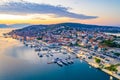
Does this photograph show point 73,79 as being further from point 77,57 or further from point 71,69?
point 77,57

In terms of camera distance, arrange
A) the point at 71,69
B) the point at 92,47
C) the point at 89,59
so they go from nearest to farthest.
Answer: the point at 71,69 → the point at 89,59 → the point at 92,47

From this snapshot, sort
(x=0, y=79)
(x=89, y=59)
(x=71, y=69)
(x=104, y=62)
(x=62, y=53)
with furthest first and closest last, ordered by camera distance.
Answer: (x=62, y=53)
(x=89, y=59)
(x=104, y=62)
(x=71, y=69)
(x=0, y=79)

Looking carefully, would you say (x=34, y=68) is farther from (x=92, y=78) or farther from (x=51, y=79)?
(x=92, y=78)

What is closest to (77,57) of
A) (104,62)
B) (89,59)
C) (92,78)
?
(89,59)

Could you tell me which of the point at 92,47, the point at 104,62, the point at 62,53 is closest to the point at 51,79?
the point at 104,62

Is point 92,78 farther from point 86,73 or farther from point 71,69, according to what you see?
point 71,69

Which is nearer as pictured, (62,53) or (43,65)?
(43,65)

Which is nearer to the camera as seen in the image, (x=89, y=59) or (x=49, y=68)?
(x=49, y=68)

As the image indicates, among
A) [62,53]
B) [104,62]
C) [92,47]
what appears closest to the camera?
[104,62]

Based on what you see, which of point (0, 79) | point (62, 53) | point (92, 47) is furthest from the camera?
point (92, 47)
